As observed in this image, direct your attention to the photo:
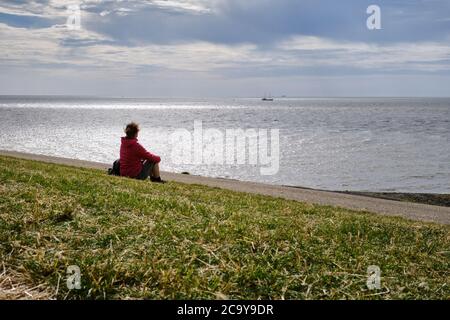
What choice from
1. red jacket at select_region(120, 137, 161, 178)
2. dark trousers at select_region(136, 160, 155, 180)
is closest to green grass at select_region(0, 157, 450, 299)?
red jacket at select_region(120, 137, 161, 178)

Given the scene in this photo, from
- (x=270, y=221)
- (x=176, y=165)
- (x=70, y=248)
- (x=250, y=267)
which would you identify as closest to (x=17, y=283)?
(x=70, y=248)

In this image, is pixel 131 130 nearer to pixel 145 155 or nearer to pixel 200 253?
pixel 145 155

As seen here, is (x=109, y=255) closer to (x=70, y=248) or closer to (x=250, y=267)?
(x=70, y=248)

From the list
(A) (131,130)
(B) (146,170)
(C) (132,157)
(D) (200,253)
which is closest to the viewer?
(D) (200,253)

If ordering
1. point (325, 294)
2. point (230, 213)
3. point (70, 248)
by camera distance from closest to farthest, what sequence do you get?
point (325, 294), point (70, 248), point (230, 213)

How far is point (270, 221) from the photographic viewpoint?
19.4 feet

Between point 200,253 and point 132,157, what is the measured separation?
34.6ft

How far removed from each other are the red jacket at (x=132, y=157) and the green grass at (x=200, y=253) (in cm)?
762

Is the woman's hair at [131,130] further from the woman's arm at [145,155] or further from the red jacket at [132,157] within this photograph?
the woman's arm at [145,155]

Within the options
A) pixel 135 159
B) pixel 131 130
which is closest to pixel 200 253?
pixel 131 130

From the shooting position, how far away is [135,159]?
47.0ft

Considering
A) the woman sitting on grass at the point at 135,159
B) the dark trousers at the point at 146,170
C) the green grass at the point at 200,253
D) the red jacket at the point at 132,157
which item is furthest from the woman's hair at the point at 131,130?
the green grass at the point at 200,253
